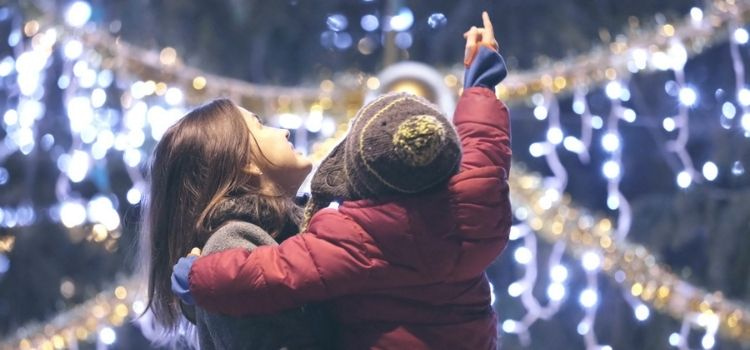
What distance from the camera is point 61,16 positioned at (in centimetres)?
249

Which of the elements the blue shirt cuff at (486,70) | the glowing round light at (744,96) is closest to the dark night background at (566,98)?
the glowing round light at (744,96)

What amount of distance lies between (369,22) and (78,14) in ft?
2.85

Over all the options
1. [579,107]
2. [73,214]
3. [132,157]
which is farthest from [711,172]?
[73,214]

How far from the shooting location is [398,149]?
45.8 inches

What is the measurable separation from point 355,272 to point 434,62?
2.01m

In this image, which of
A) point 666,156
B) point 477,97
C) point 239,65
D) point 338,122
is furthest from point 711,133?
point 477,97

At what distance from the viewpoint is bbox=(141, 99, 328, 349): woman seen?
1.33 meters

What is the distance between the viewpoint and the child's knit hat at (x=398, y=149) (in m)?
1.16

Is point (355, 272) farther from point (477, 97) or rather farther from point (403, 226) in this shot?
point (477, 97)

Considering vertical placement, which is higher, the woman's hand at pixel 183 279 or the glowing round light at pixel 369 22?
the glowing round light at pixel 369 22

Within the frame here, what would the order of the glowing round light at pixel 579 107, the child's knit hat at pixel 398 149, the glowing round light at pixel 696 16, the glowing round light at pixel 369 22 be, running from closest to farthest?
the child's knit hat at pixel 398 149 < the glowing round light at pixel 696 16 < the glowing round light at pixel 579 107 < the glowing round light at pixel 369 22

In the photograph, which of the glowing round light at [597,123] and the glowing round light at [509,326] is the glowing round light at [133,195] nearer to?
the glowing round light at [509,326]

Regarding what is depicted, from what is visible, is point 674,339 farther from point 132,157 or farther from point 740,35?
point 132,157

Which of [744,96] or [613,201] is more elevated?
[744,96]
